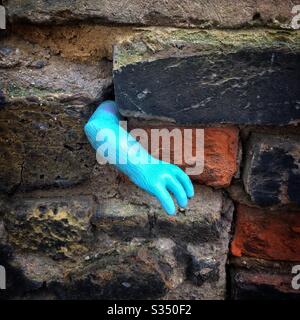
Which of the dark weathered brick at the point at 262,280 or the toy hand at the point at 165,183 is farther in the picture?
the dark weathered brick at the point at 262,280

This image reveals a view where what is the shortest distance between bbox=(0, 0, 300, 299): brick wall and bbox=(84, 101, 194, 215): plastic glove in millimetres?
52

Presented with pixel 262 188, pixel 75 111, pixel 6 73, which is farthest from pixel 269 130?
pixel 6 73

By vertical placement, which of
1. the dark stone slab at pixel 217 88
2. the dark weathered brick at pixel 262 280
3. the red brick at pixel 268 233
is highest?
the dark stone slab at pixel 217 88

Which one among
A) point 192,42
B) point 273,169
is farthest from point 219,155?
point 192,42

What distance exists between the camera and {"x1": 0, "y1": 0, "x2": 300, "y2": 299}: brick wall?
2.45ft

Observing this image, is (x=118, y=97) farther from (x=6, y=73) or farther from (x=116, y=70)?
(x=6, y=73)

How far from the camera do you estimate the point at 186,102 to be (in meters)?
0.77

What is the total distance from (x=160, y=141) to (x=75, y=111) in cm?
16

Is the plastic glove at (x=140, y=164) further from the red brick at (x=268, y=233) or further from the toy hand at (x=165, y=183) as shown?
the red brick at (x=268, y=233)

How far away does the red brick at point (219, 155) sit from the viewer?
813 mm

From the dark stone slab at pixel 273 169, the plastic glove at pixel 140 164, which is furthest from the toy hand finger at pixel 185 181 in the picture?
the dark stone slab at pixel 273 169

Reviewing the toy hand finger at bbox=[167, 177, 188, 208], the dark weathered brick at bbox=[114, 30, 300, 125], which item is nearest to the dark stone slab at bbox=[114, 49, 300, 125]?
the dark weathered brick at bbox=[114, 30, 300, 125]

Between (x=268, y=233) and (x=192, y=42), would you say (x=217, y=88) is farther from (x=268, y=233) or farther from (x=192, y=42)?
(x=268, y=233)

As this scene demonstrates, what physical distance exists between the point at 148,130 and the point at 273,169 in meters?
0.23
